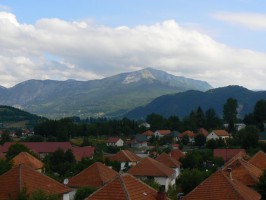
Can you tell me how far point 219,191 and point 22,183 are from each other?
11.4 metres

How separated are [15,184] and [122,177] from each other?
25.4ft

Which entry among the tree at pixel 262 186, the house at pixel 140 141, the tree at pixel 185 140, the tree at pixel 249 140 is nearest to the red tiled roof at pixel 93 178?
the tree at pixel 262 186

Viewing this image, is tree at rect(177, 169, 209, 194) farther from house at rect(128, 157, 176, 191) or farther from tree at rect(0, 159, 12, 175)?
tree at rect(0, 159, 12, 175)

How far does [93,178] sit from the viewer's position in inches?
1484

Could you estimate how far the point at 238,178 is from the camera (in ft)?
109

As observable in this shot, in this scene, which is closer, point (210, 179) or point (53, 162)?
point (210, 179)

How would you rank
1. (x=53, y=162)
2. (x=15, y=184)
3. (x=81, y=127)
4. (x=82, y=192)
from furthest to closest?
(x=81, y=127) < (x=53, y=162) < (x=82, y=192) < (x=15, y=184)

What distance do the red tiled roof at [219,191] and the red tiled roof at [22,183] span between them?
28.1 feet

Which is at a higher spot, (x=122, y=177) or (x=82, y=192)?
(x=122, y=177)

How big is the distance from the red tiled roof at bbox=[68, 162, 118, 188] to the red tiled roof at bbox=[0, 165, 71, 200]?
24.7ft

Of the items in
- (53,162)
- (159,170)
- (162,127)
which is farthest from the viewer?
(162,127)

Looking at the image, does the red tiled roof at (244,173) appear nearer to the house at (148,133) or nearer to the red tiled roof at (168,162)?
the red tiled roof at (168,162)

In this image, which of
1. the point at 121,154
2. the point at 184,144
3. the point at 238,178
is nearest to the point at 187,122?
the point at 184,144

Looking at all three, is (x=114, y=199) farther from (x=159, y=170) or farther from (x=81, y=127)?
(x=81, y=127)
